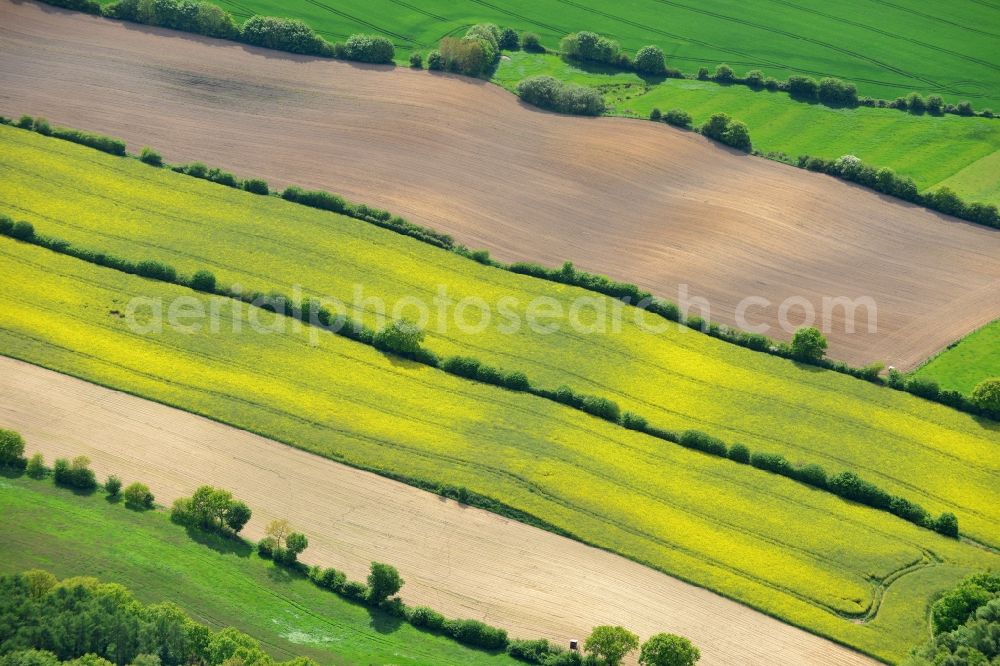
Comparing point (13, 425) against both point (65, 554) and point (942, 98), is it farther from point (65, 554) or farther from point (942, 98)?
point (942, 98)

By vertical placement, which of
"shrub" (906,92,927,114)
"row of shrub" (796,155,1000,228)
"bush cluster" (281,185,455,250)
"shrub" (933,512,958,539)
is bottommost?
"shrub" (933,512,958,539)

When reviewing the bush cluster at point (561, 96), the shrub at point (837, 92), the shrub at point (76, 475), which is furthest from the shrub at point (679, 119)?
the shrub at point (76, 475)

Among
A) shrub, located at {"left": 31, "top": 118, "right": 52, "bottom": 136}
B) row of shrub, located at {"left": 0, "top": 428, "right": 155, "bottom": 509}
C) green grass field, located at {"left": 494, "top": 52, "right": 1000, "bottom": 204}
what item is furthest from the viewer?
green grass field, located at {"left": 494, "top": 52, "right": 1000, "bottom": 204}

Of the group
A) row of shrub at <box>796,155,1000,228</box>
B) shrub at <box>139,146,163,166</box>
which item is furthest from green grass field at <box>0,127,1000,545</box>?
row of shrub at <box>796,155,1000,228</box>

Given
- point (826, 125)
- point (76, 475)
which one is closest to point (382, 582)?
point (76, 475)

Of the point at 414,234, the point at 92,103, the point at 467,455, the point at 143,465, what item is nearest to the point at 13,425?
the point at 143,465

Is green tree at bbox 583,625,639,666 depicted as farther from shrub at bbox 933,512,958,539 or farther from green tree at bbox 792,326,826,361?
green tree at bbox 792,326,826,361
